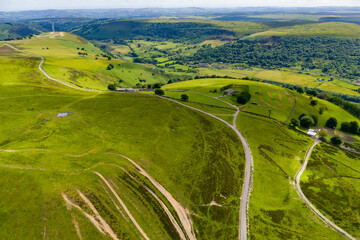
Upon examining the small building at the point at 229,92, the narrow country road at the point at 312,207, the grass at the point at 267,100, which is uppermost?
the small building at the point at 229,92

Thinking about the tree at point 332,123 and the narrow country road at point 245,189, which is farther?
the tree at point 332,123

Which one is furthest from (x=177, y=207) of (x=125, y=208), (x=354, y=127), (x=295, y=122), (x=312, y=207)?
(x=354, y=127)

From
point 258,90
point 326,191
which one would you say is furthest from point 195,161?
point 258,90

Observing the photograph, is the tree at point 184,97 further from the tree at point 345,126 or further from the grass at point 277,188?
the tree at point 345,126

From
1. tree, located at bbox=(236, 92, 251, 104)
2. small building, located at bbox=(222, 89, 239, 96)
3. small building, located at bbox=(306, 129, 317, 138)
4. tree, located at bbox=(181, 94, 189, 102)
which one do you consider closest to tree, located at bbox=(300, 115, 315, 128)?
small building, located at bbox=(306, 129, 317, 138)

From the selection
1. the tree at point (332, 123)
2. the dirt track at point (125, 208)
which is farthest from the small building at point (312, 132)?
the dirt track at point (125, 208)

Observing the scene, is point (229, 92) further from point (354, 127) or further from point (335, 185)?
point (335, 185)
